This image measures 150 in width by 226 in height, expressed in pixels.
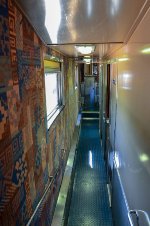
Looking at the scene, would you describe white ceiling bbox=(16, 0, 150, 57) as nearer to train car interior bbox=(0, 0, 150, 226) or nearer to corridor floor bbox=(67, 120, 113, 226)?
train car interior bbox=(0, 0, 150, 226)

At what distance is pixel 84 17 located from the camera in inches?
51.1

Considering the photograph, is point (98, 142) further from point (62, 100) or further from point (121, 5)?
point (121, 5)

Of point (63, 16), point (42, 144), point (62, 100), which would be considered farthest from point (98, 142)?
point (63, 16)

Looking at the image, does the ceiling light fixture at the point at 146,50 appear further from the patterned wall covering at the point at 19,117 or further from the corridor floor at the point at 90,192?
the corridor floor at the point at 90,192

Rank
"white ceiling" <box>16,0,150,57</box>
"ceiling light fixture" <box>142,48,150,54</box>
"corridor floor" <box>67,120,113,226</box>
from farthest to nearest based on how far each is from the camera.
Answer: "corridor floor" <box>67,120,113,226</box>
"ceiling light fixture" <box>142,48,150,54</box>
"white ceiling" <box>16,0,150,57</box>

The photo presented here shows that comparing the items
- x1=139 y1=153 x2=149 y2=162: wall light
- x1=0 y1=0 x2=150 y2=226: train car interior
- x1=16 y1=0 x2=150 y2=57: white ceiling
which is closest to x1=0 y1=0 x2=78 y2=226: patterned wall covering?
x1=0 y1=0 x2=150 y2=226: train car interior

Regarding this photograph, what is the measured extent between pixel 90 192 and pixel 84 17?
342 centimetres

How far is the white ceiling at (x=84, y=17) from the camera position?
110cm

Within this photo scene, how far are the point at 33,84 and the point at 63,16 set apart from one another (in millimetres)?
628

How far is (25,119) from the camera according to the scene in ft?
4.92

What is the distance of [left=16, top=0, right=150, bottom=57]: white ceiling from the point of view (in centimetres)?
110

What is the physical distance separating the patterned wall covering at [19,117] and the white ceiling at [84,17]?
12 centimetres

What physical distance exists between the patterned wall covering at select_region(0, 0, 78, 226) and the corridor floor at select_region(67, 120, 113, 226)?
5.78 ft

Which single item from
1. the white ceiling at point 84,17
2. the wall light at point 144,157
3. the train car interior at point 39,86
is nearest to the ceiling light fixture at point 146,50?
the train car interior at point 39,86
